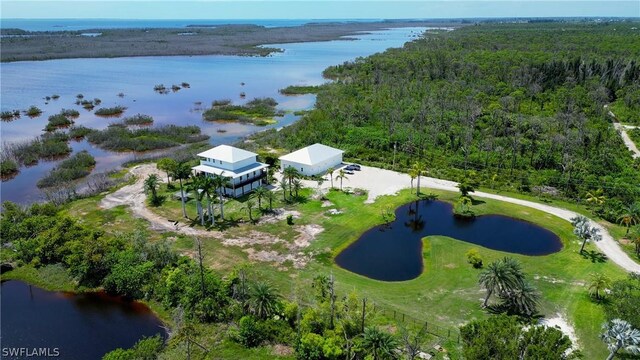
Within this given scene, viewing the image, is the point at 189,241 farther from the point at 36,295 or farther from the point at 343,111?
the point at 343,111

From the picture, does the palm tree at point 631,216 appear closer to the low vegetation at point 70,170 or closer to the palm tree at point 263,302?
the palm tree at point 263,302

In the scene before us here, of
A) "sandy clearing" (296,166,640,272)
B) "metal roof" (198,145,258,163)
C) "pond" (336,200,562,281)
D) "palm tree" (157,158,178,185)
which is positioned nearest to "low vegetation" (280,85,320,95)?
"sandy clearing" (296,166,640,272)

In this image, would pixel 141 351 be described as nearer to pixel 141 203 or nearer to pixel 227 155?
pixel 141 203

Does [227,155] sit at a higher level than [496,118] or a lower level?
higher

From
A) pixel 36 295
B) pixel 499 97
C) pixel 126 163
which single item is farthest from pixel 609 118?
pixel 36 295

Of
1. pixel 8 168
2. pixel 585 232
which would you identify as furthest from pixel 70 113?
pixel 585 232

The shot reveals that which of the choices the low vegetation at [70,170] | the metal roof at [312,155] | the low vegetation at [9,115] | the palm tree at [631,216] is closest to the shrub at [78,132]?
the low vegetation at [70,170]

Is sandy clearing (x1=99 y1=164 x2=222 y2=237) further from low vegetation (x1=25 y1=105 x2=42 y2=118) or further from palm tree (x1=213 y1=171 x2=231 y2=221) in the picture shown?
low vegetation (x1=25 y1=105 x2=42 y2=118)
